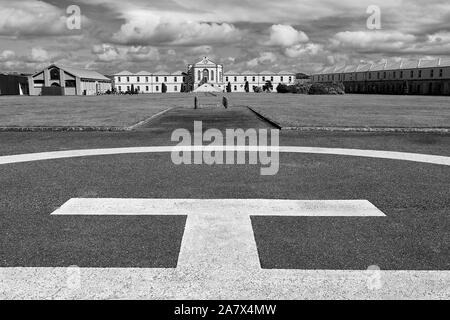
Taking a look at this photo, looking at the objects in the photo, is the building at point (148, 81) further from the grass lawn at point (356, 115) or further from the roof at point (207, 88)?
the grass lawn at point (356, 115)

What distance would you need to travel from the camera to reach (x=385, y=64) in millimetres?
118750

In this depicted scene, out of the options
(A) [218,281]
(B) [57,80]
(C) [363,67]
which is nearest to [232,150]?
(A) [218,281]

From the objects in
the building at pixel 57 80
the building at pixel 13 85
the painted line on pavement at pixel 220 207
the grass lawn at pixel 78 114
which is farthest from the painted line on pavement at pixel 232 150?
the building at pixel 13 85

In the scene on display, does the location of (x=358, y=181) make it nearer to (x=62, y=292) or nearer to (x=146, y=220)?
(x=146, y=220)

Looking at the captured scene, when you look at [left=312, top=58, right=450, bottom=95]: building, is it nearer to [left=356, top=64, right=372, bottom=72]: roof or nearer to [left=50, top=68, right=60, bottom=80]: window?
[left=356, top=64, right=372, bottom=72]: roof

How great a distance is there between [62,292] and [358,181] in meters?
5.79

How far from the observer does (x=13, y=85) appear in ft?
333

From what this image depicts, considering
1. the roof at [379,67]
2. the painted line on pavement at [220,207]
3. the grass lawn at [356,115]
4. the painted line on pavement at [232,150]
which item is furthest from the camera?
the roof at [379,67]

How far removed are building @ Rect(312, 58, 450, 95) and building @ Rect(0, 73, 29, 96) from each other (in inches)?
3494

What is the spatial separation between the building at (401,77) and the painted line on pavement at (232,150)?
9035 cm

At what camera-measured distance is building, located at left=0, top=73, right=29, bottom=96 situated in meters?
97.8

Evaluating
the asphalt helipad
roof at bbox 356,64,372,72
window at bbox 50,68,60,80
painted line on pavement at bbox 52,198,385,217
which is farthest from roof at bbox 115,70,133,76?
painted line on pavement at bbox 52,198,385,217

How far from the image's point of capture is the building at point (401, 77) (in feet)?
313

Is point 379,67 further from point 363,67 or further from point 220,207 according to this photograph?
point 220,207
